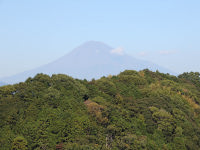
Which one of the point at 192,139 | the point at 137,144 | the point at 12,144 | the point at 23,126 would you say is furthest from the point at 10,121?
the point at 192,139

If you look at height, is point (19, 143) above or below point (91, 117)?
below

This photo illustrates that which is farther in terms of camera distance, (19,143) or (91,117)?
(91,117)

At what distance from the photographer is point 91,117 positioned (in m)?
25.1

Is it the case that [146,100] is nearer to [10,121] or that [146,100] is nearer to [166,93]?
[166,93]

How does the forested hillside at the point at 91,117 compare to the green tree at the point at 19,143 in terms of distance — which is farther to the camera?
the forested hillside at the point at 91,117

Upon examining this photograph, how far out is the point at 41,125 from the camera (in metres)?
22.5

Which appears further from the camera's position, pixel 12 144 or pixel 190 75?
pixel 190 75

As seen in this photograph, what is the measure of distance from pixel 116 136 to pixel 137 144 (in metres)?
2.07

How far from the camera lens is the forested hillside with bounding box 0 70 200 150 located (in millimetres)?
21719

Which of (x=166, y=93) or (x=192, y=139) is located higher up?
(x=166, y=93)

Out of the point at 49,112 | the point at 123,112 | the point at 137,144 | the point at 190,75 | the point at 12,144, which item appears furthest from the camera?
the point at 190,75

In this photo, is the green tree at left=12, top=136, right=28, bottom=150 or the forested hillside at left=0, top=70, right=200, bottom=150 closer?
the green tree at left=12, top=136, right=28, bottom=150

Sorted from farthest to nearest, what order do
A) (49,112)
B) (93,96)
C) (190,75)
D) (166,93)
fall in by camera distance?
(190,75) < (166,93) < (93,96) < (49,112)

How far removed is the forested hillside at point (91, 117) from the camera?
2172 cm
